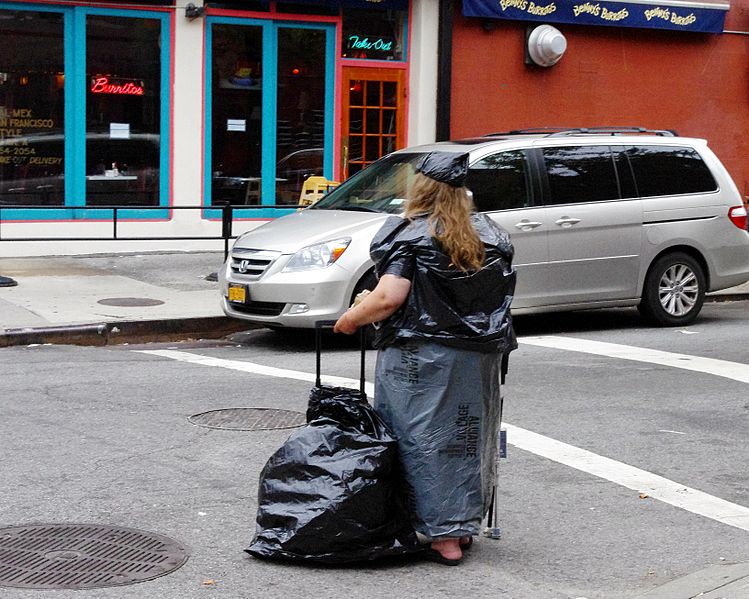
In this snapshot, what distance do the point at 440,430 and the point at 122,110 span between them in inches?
497

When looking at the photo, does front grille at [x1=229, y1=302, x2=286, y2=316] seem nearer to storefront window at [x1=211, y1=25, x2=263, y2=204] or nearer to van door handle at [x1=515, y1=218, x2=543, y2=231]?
van door handle at [x1=515, y1=218, x2=543, y2=231]

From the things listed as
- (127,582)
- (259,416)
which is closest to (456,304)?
(127,582)

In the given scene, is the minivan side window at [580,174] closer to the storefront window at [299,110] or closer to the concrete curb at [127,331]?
the concrete curb at [127,331]

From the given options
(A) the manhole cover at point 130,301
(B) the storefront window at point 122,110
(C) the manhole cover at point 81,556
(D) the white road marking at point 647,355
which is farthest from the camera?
(B) the storefront window at point 122,110

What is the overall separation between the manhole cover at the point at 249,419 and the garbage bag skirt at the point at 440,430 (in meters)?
2.71

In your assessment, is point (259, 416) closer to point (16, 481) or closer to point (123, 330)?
point (16, 481)

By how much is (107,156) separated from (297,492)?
12.5 metres

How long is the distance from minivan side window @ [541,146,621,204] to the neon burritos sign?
7.16m

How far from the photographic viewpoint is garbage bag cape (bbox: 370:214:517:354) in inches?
204

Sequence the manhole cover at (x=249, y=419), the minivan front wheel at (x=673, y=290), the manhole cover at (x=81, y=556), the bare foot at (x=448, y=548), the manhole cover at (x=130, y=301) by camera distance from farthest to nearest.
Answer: the manhole cover at (x=130, y=301)
the minivan front wheel at (x=673, y=290)
the manhole cover at (x=249, y=419)
the bare foot at (x=448, y=548)
the manhole cover at (x=81, y=556)

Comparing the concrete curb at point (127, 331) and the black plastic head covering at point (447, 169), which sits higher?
the black plastic head covering at point (447, 169)

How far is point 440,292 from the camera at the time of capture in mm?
5211

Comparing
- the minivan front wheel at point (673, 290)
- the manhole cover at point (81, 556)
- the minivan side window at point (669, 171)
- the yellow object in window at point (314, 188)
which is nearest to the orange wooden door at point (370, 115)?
the yellow object in window at point (314, 188)

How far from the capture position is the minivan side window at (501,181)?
1136 cm
